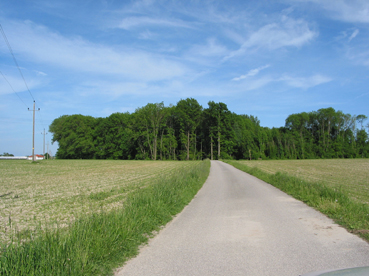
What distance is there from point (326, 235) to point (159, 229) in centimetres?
401

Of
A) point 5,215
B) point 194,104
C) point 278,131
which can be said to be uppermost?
point 194,104

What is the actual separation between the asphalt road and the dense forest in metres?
77.0

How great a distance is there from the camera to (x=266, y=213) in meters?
8.77

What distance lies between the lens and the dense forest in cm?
8775

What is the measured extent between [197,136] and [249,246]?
92.1m

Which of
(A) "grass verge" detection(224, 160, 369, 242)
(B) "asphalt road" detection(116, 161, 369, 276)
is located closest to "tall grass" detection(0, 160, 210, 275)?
(B) "asphalt road" detection(116, 161, 369, 276)

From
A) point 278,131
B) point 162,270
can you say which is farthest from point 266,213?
point 278,131

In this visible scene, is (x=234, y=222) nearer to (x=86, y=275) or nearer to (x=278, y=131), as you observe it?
(x=86, y=275)

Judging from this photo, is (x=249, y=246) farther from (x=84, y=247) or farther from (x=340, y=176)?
(x=340, y=176)

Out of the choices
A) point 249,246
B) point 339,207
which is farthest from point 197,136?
point 249,246

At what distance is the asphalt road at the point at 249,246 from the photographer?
4.36 meters

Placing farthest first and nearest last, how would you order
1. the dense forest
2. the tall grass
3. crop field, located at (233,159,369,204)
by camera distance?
the dense forest < crop field, located at (233,159,369,204) < the tall grass

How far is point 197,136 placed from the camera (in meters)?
97.4

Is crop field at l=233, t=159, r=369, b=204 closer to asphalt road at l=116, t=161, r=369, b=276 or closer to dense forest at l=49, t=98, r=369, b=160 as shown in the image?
asphalt road at l=116, t=161, r=369, b=276
